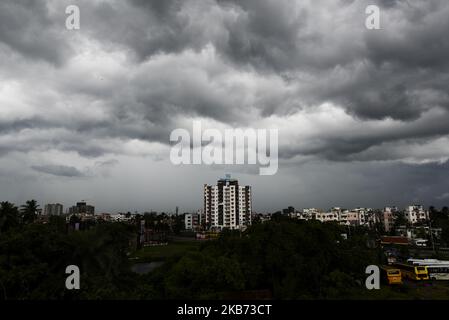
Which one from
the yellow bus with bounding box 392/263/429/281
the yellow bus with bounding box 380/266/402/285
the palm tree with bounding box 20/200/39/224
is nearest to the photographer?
the yellow bus with bounding box 380/266/402/285

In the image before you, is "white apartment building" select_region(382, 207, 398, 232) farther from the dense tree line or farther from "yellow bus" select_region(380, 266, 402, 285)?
the dense tree line

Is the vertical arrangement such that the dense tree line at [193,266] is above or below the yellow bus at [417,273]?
above

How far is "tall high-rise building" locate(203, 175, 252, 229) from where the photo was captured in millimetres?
100625

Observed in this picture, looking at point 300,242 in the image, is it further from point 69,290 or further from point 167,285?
point 69,290

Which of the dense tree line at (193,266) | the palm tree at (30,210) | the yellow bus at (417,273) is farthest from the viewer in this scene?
the palm tree at (30,210)

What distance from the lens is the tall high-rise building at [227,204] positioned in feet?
330

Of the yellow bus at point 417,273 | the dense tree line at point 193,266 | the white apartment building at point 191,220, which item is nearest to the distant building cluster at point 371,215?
the white apartment building at point 191,220

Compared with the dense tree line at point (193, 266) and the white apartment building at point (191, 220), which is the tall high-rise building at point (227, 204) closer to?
the white apartment building at point (191, 220)

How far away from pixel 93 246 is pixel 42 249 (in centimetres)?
238

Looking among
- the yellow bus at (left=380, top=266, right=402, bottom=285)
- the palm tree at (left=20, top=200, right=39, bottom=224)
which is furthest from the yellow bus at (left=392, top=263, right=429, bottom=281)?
the palm tree at (left=20, top=200, right=39, bottom=224)

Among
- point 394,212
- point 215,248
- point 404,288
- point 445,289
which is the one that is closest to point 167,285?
point 215,248

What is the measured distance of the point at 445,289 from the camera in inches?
964

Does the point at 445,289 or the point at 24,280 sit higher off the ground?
the point at 24,280

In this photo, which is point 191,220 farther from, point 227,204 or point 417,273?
A: point 417,273
